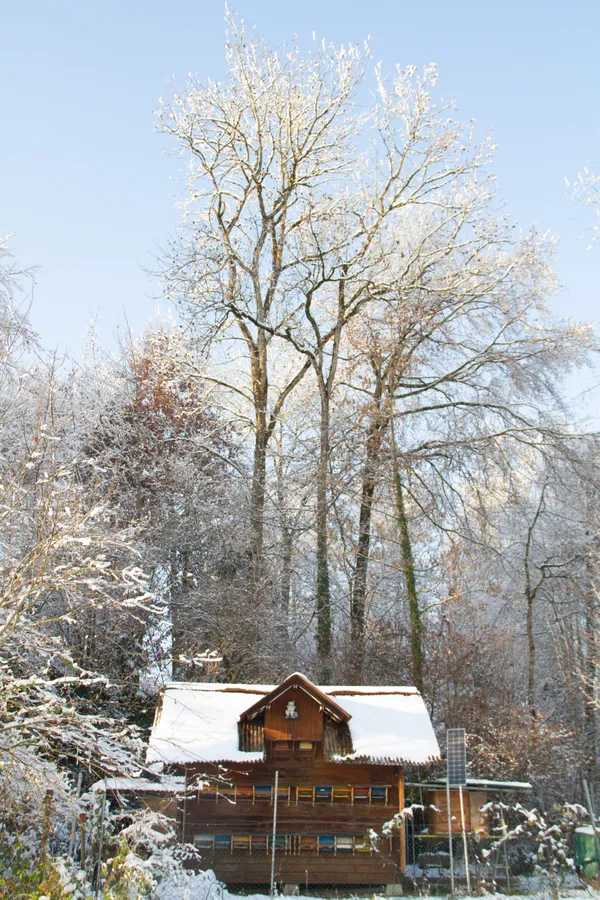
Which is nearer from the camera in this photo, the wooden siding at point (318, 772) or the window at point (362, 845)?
the window at point (362, 845)

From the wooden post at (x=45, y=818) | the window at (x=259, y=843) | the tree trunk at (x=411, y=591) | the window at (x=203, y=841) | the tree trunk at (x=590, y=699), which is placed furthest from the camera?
the tree trunk at (x=590, y=699)

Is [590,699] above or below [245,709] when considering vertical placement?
above

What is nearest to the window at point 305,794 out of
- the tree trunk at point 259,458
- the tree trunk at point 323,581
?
the tree trunk at point 323,581

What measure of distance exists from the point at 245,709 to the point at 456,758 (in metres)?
4.43

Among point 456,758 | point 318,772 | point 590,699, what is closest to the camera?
point 456,758

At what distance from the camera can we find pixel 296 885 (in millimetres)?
13727

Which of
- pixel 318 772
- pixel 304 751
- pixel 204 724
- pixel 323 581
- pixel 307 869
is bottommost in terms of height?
pixel 307 869

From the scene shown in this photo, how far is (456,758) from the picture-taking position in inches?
486

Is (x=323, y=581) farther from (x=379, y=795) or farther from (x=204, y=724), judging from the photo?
(x=379, y=795)

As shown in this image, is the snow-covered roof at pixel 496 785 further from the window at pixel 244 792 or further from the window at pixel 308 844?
the window at pixel 244 792

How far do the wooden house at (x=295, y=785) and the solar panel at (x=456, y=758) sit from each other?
1.86 meters

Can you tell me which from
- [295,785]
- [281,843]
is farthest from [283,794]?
[281,843]

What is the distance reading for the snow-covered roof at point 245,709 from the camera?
46.0ft

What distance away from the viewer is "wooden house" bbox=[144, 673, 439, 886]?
13.9 metres
